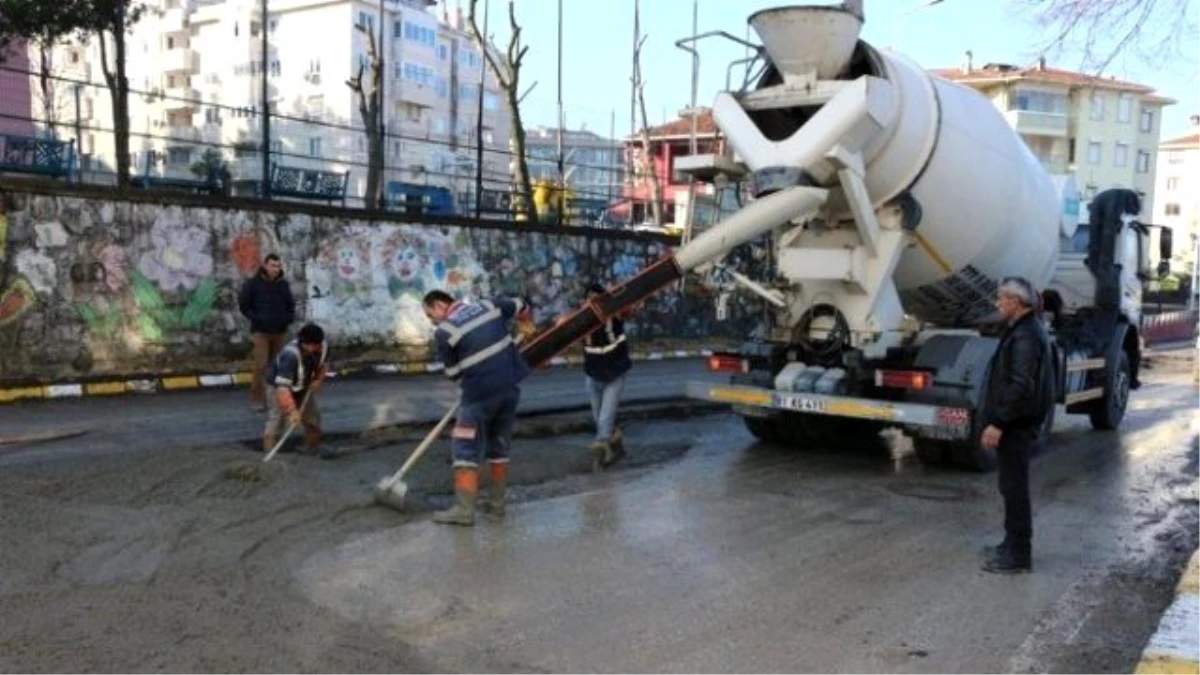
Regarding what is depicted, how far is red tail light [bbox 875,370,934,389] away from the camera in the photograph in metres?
9.20

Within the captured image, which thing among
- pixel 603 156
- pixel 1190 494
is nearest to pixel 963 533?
pixel 1190 494

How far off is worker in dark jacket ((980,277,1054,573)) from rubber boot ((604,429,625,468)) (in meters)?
3.78

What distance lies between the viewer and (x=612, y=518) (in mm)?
7422

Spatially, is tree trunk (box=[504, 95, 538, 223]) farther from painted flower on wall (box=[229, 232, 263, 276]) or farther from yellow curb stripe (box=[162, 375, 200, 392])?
yellow curb stripe (box=[162, 375, 200, 392])

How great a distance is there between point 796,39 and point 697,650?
575 centimetres

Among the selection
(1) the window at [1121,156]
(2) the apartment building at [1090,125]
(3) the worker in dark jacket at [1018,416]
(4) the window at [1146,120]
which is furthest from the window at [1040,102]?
(3) the worker in dark jacket at [1018,416]

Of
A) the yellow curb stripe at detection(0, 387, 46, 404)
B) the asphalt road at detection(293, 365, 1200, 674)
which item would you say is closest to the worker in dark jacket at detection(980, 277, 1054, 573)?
the asphalt road at detection(293, 365, 1200, 674)

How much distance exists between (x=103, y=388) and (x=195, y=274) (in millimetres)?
2480

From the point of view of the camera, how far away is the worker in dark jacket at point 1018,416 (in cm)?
639

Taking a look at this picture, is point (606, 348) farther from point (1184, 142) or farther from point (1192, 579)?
point (1184, 142)

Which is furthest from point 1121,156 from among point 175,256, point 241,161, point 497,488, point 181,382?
point 497,488

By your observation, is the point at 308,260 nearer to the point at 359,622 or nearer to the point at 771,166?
the point at 771,166

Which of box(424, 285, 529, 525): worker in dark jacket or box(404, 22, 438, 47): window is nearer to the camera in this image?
box(424, 285, 529, 525): worker in dark jacket

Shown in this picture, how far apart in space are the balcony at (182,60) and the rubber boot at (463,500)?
250 feet
